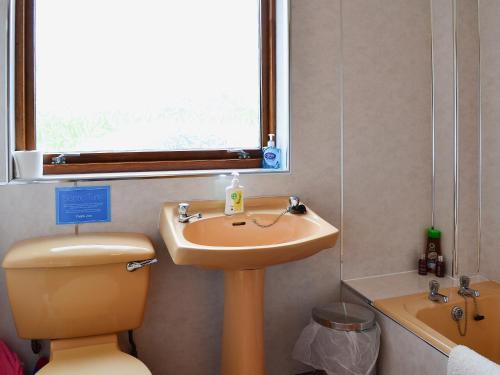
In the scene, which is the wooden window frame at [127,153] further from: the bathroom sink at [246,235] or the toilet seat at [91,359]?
the toilet seat at [91,359]

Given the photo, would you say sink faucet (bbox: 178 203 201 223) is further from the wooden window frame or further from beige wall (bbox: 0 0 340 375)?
the wooden window frame

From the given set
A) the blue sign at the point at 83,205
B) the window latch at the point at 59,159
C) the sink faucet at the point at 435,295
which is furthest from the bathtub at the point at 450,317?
the window latch at the point at 59,159

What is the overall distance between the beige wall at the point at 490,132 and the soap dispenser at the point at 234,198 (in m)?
1.17

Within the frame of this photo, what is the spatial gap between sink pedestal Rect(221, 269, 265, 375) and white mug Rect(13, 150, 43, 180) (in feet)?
2.58

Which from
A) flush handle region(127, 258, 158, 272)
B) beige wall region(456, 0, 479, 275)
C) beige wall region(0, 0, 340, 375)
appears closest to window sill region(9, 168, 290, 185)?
beige wall region(0, 0, 340, 375)

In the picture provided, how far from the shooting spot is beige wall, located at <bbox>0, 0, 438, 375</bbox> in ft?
5.60

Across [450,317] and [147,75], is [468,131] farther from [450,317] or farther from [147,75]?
[147,75]

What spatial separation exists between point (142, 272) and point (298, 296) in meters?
0.74

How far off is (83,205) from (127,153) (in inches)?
11.5

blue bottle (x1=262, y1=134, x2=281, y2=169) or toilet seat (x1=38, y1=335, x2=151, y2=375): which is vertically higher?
blue bottle (x1=262, y1=134, x2=281, y2=169)

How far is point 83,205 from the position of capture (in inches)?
63.1

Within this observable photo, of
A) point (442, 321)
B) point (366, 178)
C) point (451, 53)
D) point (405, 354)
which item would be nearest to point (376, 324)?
point (405, 354)

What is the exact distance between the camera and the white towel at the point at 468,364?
48.4 inches

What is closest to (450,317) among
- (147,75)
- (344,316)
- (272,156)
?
(344,316)
